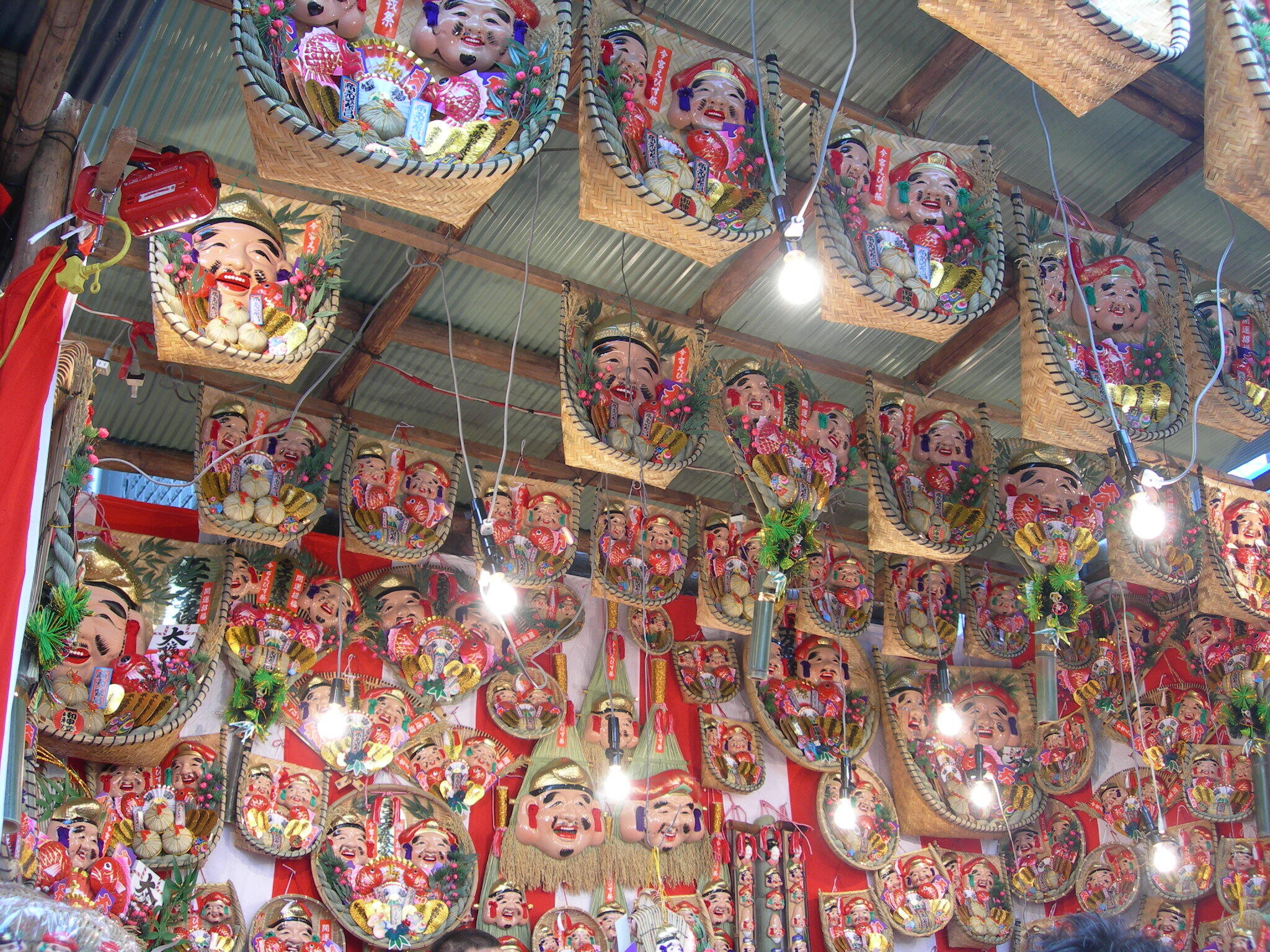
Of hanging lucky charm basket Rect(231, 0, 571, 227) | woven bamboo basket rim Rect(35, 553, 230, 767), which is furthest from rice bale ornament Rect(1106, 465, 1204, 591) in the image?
woven bamboo basket rim Rect(35, 553, 230, 767)

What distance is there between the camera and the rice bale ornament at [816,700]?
7777 mm

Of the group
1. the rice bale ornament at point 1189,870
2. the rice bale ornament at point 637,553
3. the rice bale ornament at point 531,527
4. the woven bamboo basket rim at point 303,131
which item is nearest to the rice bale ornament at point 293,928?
the rice bale ornament at point 531,527

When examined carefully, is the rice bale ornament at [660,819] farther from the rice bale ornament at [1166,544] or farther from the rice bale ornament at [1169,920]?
the rice bale ornament at [1169,920]

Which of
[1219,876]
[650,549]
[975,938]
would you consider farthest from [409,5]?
[1219,876]

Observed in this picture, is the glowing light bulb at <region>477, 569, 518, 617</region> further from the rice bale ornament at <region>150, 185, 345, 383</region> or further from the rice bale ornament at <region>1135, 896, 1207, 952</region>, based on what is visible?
the rice bale ornament at <region>1135, 896, 1207, 952</region>

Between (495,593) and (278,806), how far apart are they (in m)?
2.16

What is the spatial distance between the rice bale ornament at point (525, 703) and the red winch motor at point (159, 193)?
3.98m

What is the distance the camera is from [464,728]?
6812mm

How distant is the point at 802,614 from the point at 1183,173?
3595 millimetres

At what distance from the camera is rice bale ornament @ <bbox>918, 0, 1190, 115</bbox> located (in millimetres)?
3455

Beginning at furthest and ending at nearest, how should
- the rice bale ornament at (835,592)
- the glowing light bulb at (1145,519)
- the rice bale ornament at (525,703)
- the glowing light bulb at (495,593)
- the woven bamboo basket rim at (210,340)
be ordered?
the rice bale ornament at (835,592) → the rice bale ornament at (525,703) → the glowing light bulb at (495,593) → the glowing light bulb at (1145,519) → the woven bamboo basket rim at (210,340)

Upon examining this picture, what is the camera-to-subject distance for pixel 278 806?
19.5 feet

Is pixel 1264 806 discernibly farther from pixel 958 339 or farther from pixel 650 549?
pixel 650 549

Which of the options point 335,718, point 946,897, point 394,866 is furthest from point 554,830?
point 946,897
